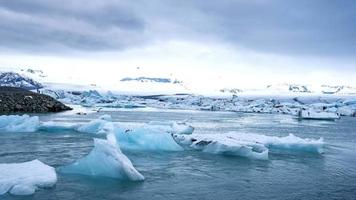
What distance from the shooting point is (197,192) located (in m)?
8.18

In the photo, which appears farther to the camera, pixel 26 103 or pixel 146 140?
pixel 26 103

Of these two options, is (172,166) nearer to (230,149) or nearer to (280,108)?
(230,149)

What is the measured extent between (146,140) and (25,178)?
5.56m

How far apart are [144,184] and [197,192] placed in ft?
3.61

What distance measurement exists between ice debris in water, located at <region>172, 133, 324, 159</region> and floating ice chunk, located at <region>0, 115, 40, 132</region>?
6.28 metres

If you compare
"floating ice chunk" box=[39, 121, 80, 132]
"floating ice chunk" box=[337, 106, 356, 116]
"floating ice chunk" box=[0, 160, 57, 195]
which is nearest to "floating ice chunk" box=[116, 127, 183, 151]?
"floating ice chunk" box=[0, 160, 57, 195]

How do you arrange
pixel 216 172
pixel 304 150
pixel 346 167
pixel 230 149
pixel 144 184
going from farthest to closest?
1. pixel 304 150
2. pixel 230 149
3. pixel 346 167
4. pixel 216 172
5. pixel 144 184

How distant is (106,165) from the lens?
30.2 feet

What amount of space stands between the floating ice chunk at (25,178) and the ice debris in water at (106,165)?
2.72 ft

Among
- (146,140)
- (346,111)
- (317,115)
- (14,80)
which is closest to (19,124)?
(146,140)

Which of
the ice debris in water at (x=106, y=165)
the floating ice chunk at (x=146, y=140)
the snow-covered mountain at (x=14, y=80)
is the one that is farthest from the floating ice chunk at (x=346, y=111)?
the snow-covered mountain at (x=14, y=80)

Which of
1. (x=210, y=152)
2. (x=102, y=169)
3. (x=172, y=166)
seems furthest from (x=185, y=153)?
(x=102, y=169)

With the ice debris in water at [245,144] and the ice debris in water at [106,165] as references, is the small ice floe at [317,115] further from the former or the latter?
the ice debris in water at [106,165]

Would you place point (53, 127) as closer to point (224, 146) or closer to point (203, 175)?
point (224, 146)
